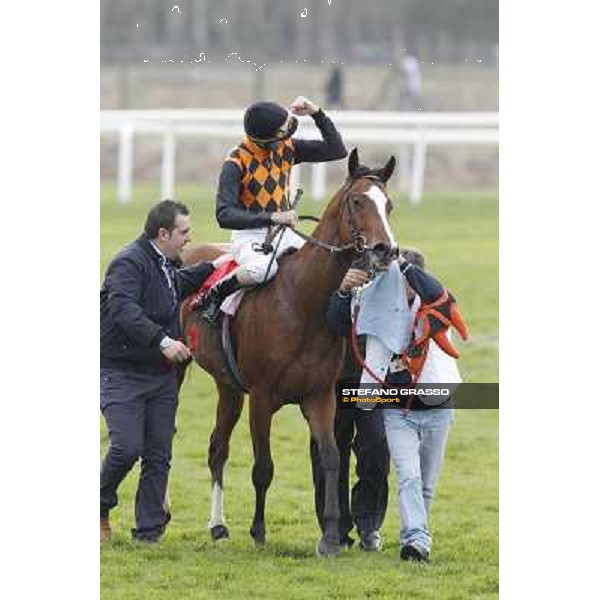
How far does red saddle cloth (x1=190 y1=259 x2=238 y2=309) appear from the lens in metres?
8.81

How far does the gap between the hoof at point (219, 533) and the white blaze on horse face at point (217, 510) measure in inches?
0.8

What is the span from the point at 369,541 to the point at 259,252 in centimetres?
134

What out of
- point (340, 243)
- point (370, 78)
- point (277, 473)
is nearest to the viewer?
point (340, 243)

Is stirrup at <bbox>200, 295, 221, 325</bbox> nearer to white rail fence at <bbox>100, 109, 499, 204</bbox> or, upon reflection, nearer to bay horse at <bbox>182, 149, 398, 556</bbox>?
bay horse at <bbox>182, 149, 398, 556</bbox>

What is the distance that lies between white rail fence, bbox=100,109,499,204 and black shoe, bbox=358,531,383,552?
545cm

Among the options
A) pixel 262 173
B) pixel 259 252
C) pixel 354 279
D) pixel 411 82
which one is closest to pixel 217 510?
pixel 259 252

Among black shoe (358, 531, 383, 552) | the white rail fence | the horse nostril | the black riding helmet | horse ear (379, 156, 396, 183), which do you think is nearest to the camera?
the horse nostril

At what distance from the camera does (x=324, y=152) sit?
856cm

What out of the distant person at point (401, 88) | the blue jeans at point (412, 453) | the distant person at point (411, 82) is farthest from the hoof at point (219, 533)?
the distant person at point (401, 88)

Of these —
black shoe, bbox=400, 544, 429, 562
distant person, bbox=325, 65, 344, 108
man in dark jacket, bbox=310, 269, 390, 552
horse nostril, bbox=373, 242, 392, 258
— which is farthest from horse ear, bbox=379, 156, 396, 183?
distant person, bbox=325, 65, 344, 108
